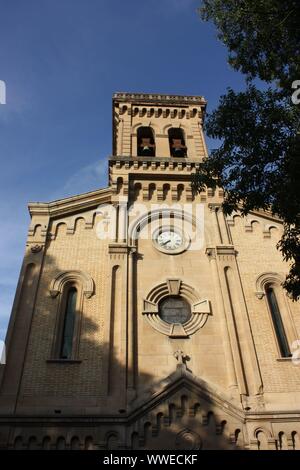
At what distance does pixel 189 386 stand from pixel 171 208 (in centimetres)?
748

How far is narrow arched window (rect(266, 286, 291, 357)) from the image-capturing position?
1326 cm

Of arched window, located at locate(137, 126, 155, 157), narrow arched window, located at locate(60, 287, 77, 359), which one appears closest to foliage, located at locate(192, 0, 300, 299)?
narrow arched window, located at locate(60, 287, 77, 359)

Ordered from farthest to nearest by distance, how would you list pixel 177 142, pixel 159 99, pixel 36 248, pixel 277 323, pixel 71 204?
1. pixel 159 99
2. pixel 177 142
3. pixel 71 204
4. pixel 36 248
5. pixel 277 323

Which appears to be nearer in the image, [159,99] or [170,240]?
[170,240]

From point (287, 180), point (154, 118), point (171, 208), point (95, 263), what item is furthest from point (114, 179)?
point (287, 180)

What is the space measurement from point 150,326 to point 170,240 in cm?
385

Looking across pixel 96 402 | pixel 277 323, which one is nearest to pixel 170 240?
pixel 277 323

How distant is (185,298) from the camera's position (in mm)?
14461

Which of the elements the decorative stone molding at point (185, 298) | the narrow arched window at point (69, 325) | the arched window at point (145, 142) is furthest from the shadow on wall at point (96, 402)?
the arched window at point (145, 142)

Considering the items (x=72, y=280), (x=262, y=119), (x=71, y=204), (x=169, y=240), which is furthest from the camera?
(x=71, y=204)

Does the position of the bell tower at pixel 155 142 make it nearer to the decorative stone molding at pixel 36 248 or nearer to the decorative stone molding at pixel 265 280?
the decorative stone molding at pixel 36 248

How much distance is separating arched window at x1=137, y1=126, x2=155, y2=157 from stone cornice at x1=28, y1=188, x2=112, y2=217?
3.92 meters

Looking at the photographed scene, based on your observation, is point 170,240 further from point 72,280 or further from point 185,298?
point 72,280

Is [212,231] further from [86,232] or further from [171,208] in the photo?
[86,232]
